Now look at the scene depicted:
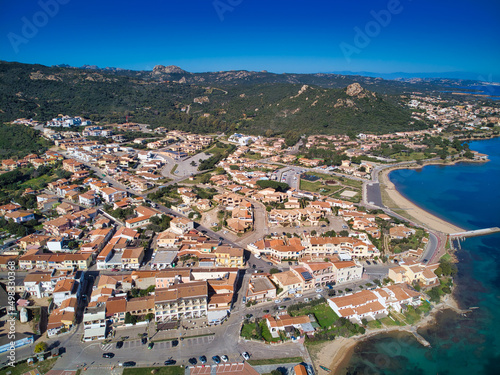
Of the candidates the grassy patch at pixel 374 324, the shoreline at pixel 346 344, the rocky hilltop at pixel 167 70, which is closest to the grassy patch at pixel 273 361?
the shoreline at pixel 346 344

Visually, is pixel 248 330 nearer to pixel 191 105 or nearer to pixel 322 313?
pixel 322 313

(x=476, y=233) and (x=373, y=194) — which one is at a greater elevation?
(x=373, y=194)

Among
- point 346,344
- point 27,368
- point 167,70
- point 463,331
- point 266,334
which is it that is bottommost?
point 463,331

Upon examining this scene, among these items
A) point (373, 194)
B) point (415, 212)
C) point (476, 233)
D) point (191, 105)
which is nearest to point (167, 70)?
point (191, 105)

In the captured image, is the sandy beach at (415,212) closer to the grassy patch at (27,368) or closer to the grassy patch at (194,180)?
the grassy patch at (194,180)

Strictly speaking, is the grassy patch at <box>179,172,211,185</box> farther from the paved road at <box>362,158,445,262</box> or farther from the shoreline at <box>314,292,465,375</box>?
the shoreline at <box>314,292,465,375</box>

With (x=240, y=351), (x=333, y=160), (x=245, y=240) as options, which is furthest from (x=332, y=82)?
(x=240, y=351)
